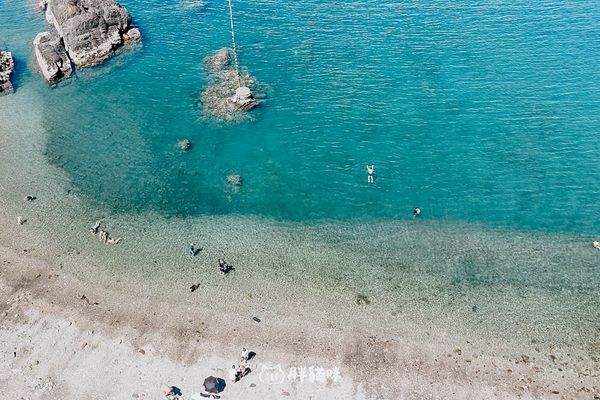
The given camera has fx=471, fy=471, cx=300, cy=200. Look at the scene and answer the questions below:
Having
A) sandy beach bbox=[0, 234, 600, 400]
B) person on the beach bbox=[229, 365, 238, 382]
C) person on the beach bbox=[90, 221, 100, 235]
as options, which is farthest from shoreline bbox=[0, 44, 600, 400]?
person on the beach bbox=[90, 221, 100, 235]

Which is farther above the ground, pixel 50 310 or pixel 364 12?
pixel 364 12

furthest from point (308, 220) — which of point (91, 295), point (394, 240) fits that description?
point (91, 295)

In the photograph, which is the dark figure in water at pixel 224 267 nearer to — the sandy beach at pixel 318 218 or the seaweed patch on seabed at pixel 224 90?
the sandy beach at pixel 318 218

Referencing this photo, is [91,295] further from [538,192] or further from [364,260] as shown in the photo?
[538,192]

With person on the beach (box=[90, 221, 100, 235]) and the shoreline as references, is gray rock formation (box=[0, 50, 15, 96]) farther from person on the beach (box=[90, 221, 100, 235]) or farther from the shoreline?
person on the beach (box=[90, 221, 100, 235])

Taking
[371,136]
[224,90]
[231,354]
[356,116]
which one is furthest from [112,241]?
[356,116]

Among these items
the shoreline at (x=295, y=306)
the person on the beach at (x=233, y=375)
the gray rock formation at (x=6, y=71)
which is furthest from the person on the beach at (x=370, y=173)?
the gray rock formation at (x=6, y=71)
